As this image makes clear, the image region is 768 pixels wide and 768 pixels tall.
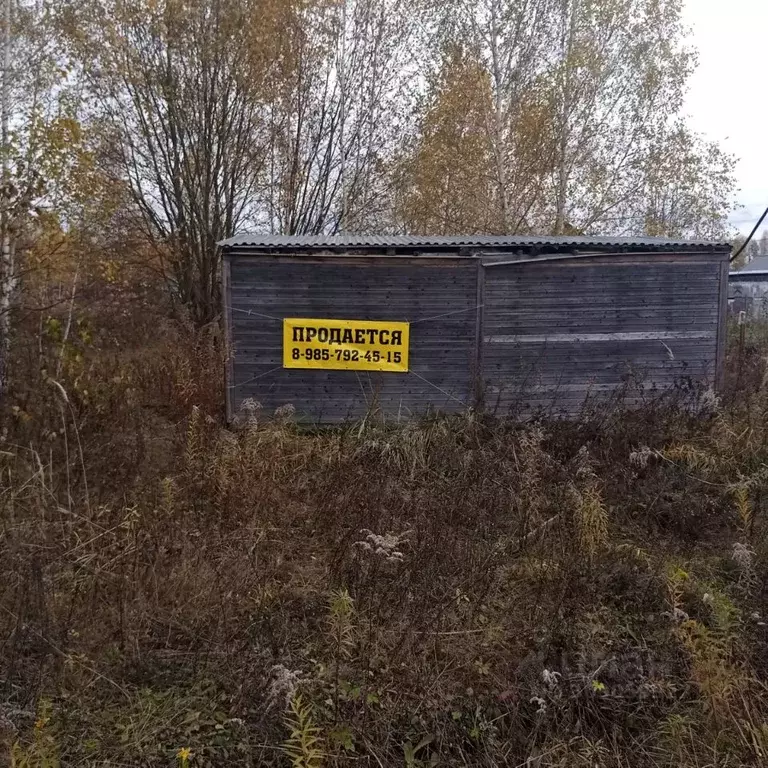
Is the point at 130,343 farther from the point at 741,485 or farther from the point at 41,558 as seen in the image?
the point at 741,485

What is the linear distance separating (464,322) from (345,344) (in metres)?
1.61

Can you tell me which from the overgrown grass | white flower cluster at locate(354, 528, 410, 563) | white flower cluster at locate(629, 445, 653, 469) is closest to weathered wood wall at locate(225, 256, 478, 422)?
the overgrown grass

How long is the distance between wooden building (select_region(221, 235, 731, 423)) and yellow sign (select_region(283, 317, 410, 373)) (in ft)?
0.04

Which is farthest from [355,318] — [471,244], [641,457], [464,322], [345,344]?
[641,457]

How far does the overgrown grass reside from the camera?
2.79 metres

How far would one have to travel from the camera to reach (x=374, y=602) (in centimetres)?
366

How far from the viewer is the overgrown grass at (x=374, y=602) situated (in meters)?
2.79

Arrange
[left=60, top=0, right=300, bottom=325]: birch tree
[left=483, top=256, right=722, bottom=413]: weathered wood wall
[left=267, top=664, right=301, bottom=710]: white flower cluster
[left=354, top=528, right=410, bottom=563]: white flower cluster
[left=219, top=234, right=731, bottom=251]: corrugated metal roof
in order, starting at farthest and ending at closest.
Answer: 1. [left=60, top=0, right=300, bottom=325]: birch tree
2. [left=483, top=256, right=722, bottom=413]: weathered wood wall
3. [left=219, top=234, right=731, bottom=251]: corrugated metal roof
4. [left=354, top=528, right=410, bottom=563]: white flower cluster
5. [left=267, top=664, right=301, bottom=710]: white flower cluster

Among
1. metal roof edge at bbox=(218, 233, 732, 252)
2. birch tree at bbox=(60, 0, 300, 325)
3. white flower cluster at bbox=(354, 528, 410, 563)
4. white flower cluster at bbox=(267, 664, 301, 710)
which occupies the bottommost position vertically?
white flower cluster at bbox=(267, 664, 301, 710)

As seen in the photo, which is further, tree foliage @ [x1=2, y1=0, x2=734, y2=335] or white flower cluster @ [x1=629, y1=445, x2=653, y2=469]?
tree foliage @ [x1=2, y1=0, x2=734, y2=335]

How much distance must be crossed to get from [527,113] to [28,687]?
55.2 ft

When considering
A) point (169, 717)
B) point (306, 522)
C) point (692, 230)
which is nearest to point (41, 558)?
point (169, 717)

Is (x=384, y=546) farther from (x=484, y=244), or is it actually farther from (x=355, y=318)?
(x=484, y=244)

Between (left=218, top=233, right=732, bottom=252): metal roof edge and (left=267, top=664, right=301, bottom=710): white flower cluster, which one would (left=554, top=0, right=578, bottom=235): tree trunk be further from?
(left=267, top=664, right=301, bottom=710): white flower cluster
